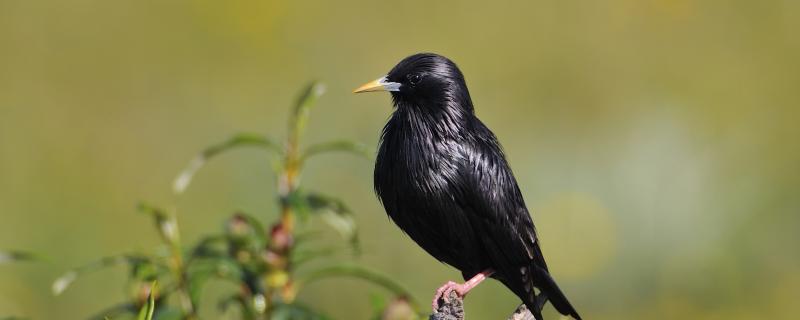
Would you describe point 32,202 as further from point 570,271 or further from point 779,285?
point 779,285

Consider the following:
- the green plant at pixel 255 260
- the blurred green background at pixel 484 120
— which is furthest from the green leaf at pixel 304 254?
the blurred green background at pixel 484 120

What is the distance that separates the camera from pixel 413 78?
11.1 ft

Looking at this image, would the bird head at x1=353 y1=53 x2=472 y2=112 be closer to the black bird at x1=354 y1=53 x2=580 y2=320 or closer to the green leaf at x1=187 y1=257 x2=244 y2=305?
the black bird at x1=354 y1=53 x2=580 y2=320

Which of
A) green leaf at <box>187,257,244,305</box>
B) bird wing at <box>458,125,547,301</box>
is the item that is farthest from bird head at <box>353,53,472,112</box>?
green leaf at <box>187,257,244,305</box>

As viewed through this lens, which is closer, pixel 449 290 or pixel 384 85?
pixel 449 290

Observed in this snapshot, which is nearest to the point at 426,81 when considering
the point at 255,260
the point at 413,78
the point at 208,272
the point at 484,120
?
the point at 413,78

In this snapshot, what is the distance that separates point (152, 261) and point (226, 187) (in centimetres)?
268

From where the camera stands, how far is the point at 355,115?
573 cm

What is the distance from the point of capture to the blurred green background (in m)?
5.51

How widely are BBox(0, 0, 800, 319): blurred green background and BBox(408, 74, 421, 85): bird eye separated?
6.63 feet

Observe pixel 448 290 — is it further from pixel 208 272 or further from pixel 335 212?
pixel 208 272

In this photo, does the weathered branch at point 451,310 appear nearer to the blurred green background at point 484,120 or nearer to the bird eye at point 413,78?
the bird eye at point 413,78

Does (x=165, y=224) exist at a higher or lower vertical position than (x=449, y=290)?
higher

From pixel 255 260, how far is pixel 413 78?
64 centimetres
